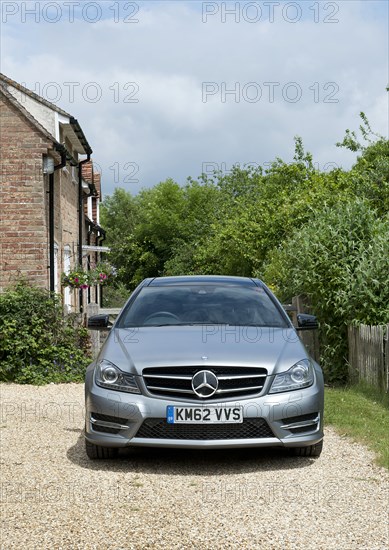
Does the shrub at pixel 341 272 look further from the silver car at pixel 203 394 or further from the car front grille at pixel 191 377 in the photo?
the car front grille at pixel 191 377

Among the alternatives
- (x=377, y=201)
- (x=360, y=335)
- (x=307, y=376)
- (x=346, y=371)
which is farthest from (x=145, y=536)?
(x=377, y=201)

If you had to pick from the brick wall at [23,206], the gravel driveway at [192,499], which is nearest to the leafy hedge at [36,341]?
the brick wall at [23,206]

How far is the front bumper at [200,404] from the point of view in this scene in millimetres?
6762

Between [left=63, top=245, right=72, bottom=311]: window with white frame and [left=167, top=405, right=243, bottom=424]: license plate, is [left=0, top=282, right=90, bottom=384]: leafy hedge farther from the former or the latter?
[left=167, top=405, right=243, bottom=424]: license plate

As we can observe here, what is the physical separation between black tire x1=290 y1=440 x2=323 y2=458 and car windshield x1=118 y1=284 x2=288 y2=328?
1.21 metres

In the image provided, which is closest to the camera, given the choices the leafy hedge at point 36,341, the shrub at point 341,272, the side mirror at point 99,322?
the side mirror at point 99,322

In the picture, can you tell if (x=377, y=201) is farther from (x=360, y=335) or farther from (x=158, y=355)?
(x=158, y=355)

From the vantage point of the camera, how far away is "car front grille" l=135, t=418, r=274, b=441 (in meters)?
6.78

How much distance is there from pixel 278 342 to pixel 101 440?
5.72ft

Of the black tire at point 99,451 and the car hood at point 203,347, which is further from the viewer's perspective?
the black tire at point 99,451

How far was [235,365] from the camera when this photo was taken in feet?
22.4

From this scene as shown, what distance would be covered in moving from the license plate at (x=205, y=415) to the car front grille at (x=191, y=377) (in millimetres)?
123

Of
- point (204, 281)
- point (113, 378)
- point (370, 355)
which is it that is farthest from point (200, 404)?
point (370, 355)

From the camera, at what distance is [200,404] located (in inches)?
266
